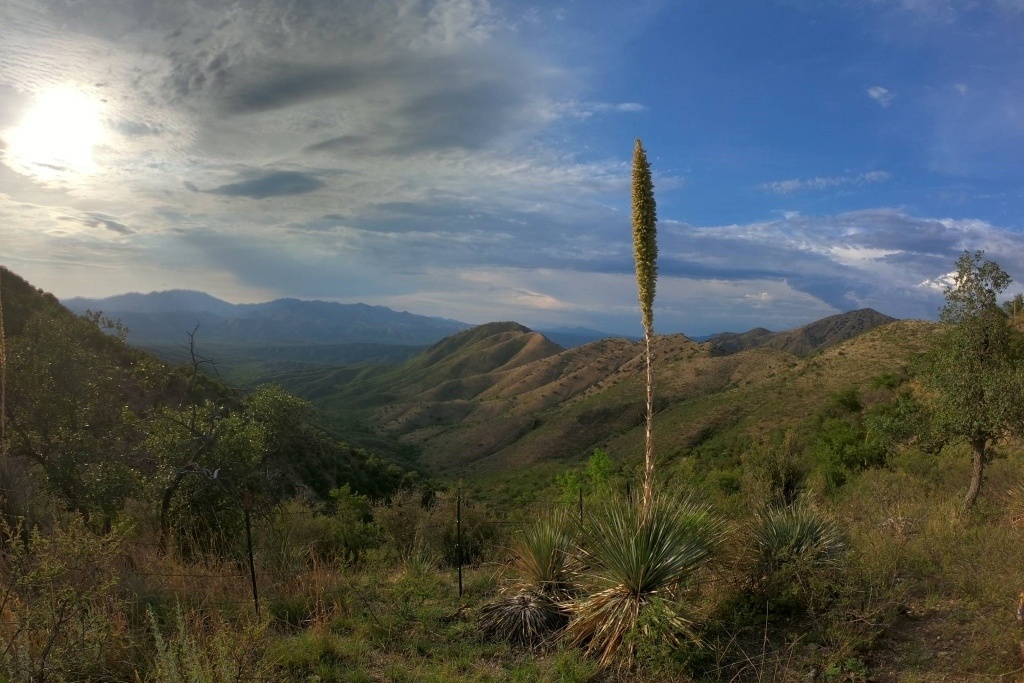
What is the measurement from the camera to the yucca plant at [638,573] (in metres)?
5.32

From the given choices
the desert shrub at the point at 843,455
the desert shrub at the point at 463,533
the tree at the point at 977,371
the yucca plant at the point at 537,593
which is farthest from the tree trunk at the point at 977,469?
the desert shrub at the point at 463,533

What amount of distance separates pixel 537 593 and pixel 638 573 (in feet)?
5.26

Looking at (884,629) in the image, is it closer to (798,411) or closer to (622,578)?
(622,578)

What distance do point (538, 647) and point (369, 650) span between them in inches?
70.6

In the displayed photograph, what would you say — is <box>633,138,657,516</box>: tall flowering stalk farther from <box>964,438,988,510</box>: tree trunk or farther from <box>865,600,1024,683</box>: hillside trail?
<box>964,438,988,510</box>: tree trunk

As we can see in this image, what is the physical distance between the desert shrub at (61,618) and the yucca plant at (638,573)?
4.17m

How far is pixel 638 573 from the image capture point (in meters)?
5.48

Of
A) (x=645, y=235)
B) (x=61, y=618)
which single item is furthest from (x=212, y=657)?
(x=645, y=235)

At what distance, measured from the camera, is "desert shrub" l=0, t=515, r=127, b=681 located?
4.43m

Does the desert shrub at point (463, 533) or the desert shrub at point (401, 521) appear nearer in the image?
the desert shrub at point (463, 533)

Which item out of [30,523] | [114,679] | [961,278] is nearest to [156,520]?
[30,523]

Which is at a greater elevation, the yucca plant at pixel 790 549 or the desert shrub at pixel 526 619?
the yucca plant at pixel 790 549

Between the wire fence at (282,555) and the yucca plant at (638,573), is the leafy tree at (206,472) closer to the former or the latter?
the wire fence at (282,555)

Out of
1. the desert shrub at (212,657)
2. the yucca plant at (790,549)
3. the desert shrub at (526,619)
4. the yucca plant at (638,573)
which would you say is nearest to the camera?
the desert shrub at (212,657)
